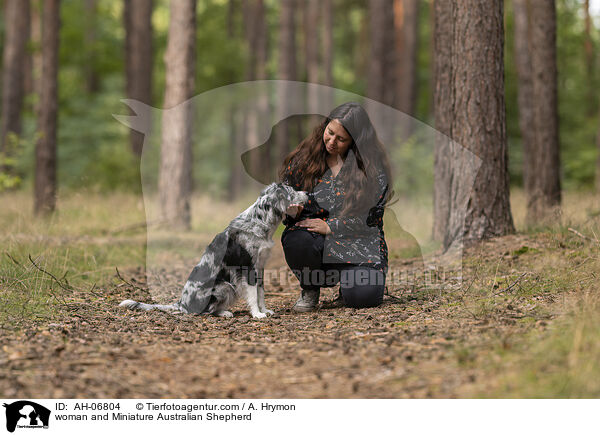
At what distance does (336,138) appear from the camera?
17.8ft

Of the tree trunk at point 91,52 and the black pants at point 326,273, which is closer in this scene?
the black pants at point 326,273

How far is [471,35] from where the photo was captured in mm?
7270

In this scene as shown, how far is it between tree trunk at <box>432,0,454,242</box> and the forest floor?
5.54 ft

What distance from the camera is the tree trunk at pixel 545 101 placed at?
10.5 meters

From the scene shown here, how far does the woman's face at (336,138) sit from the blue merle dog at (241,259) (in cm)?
50

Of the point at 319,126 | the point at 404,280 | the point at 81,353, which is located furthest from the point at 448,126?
the point at 81,353

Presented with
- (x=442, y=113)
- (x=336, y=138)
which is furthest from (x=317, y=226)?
(x=442, y=113)

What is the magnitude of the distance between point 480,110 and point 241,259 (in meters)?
3.74

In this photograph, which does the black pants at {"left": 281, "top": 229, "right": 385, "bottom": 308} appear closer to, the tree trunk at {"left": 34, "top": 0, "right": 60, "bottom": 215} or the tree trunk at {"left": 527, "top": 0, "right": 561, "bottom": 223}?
the tree trunk at {"left": 527, "top": 0, "right": 561, "bottom": 223}

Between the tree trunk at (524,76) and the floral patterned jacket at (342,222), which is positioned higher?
the tree trunk at (524,76)

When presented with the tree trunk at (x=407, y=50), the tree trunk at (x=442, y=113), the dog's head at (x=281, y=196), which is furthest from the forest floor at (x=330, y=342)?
the tree trunk at (x=407, y=50)

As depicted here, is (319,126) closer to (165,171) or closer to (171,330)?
(171,330)

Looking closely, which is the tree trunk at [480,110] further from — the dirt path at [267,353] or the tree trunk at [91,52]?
the tree trunk at [91,52]

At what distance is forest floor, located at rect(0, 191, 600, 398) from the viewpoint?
10.8ft
